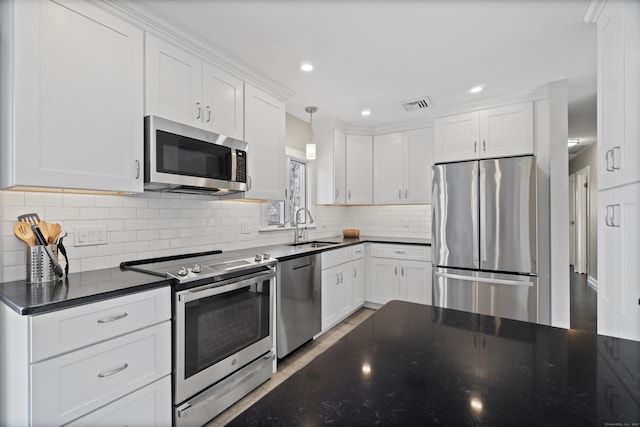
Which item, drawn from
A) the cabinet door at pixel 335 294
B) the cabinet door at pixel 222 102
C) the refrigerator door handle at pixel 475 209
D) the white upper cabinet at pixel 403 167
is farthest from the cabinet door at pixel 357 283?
the cabinet door at pixel 222 102

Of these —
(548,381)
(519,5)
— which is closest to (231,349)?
(548,381)

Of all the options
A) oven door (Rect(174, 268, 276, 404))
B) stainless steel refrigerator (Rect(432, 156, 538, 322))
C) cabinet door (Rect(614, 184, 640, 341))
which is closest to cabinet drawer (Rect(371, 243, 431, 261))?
stainless steel refrigerator (Rect(432, 156, 538, 322))

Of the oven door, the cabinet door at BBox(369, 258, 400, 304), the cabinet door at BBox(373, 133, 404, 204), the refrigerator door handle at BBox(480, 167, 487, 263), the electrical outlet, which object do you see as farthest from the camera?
the cabinet door at BBox(373, 133, 404, 204)

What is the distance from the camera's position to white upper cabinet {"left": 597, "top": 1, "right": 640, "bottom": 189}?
131cm

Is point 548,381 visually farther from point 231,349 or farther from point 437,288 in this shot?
point 437,288

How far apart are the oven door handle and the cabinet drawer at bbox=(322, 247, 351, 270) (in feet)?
2.95

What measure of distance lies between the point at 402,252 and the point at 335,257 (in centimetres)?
98

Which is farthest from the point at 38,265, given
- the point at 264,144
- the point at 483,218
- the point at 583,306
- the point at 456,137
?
the point at 583,306

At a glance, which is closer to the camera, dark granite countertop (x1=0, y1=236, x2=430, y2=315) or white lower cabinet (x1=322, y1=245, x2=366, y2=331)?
dark granite countertop (x1=0, y1=236, x2=430, y2=315)

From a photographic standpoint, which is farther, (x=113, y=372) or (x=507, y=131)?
(x=507, y=131)

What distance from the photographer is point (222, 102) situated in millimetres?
2336

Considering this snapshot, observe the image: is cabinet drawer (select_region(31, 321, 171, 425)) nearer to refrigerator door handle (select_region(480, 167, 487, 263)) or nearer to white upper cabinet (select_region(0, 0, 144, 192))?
white upper cabinet (select_region(0, 0, 144, 192))

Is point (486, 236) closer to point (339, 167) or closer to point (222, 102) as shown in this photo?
point (339, 167)

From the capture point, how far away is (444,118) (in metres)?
3.50
